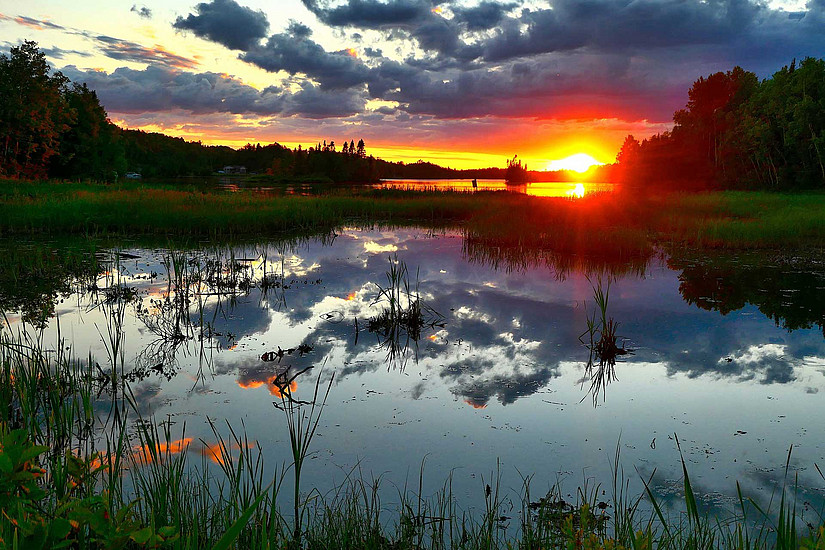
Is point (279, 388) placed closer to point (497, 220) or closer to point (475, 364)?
point (475, 364)

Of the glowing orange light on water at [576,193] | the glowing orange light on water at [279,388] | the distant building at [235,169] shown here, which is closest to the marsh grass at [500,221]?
the glowing orange light on water at [576,193]

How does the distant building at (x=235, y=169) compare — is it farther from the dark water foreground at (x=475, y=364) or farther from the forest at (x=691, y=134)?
the dark water foreground at (x=475, y=364)

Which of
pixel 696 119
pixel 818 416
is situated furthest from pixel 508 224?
pixel 696 119

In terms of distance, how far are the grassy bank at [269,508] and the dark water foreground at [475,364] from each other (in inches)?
9.0

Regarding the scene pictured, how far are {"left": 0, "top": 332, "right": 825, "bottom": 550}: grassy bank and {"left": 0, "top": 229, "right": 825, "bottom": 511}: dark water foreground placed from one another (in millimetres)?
229

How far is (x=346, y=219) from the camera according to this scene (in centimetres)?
3078

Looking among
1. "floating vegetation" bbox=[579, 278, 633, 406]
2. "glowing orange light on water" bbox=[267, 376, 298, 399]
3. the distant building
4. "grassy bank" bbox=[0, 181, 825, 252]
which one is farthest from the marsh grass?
the distant building

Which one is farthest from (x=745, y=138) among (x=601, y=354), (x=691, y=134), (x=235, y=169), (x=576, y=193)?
(x=235, y=169)

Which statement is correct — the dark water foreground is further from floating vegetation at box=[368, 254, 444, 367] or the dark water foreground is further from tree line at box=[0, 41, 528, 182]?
tree line at box=[0, 41, 528, 182]

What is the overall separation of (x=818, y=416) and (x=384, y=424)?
4.85 m

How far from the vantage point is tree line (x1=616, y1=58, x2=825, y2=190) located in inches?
1868

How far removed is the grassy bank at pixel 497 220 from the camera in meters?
18.8

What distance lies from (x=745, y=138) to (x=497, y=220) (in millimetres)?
43926

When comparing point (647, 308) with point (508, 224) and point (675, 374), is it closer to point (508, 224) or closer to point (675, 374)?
point (675, 374)
